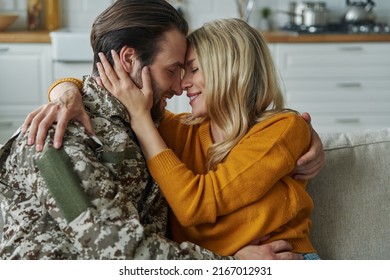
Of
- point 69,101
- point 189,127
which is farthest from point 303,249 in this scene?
point 69,101

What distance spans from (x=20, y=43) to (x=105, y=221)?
2.93 meters

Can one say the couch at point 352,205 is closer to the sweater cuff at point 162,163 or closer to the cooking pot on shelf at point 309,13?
the sweater cuff at point 162,163

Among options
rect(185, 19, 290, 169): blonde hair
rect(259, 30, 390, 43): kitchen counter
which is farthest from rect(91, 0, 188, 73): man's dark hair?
rect(259, 30, 390, 43): kitchen counter

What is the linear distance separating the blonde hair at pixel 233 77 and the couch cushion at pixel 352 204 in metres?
0.27

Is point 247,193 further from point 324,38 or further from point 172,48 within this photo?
point 324,38

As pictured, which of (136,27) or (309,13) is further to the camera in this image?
(309,13)

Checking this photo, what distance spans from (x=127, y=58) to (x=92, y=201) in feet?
A: 1.34

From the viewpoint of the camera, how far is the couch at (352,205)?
1.77m

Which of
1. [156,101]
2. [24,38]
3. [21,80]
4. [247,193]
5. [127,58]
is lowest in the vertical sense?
[21,80]

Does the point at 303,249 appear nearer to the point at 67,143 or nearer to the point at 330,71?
the point at 67,143

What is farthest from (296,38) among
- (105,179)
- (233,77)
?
(105,179)

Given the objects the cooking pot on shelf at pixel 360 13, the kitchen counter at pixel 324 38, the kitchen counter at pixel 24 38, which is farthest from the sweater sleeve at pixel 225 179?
the cooking pot on shelf at pixel 360 13

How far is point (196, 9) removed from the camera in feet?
15.1

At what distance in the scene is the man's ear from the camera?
158cm
